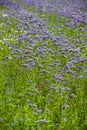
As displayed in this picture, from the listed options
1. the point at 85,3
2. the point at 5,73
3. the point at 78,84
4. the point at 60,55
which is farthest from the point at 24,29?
the point at 85,3

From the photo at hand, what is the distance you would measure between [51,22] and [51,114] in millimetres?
7394

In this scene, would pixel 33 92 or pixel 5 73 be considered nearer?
pixel 33 92

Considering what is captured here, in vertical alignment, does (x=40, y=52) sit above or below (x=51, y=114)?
above

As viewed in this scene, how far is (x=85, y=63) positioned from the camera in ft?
22.6

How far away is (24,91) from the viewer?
5.75 metres

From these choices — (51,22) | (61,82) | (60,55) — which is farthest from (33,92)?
(51,22)

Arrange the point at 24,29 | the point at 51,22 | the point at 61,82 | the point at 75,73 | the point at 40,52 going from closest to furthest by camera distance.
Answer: the point at 61,82, the point at 75,73, the point at 40,52, the point at 24,29, the point at 51,22

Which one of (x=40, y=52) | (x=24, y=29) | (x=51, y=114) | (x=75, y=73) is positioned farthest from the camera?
(x=24, y=29)

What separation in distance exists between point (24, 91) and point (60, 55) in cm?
223

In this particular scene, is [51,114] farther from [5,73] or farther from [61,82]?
[5,73]

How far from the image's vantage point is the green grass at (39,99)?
192 inches

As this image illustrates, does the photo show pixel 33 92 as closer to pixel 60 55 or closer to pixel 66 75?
pixel 66 75

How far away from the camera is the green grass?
488cm

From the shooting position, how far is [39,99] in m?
5.64
